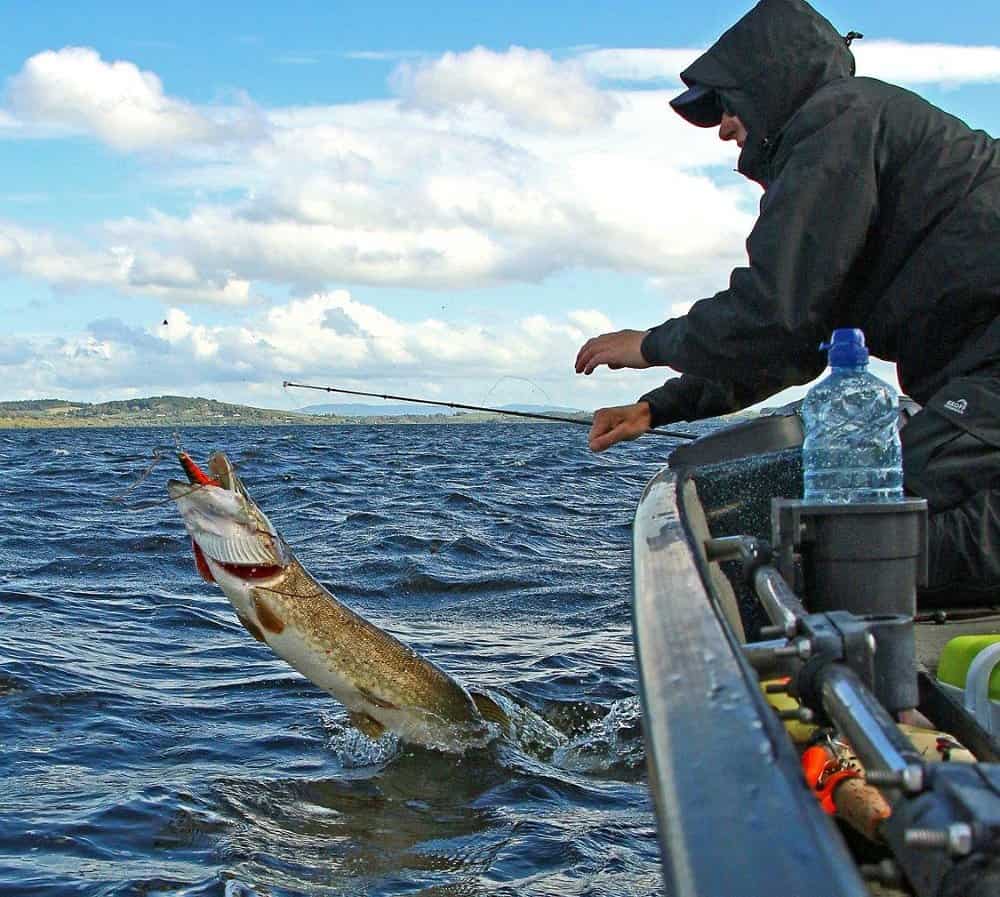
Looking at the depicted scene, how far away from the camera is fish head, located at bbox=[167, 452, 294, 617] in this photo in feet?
18.8

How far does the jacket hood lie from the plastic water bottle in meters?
0.71

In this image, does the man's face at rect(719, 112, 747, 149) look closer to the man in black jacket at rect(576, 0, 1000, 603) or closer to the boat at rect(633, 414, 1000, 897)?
the man in black jacket at rect(576, 0, 1000, 603)

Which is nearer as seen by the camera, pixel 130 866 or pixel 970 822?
pixel 970 822

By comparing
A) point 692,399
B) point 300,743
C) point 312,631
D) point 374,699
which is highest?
point 692,399

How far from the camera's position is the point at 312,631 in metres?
6.01

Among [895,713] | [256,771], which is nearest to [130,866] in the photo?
[256,771]

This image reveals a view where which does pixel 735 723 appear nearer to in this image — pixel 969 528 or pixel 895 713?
pixel 895 713

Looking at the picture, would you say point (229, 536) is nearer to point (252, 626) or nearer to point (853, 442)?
Result: point (252, 626)

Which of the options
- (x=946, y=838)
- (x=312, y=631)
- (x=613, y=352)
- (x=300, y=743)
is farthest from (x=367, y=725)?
(x=946, y=838)

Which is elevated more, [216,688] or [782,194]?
[782,194]

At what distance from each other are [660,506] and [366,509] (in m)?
15.9

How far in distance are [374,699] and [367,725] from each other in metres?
0.22

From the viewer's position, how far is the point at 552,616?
9977 millimetres

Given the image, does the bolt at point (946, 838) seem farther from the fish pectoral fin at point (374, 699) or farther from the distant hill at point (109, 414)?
the distant hill at point (109, 414)
